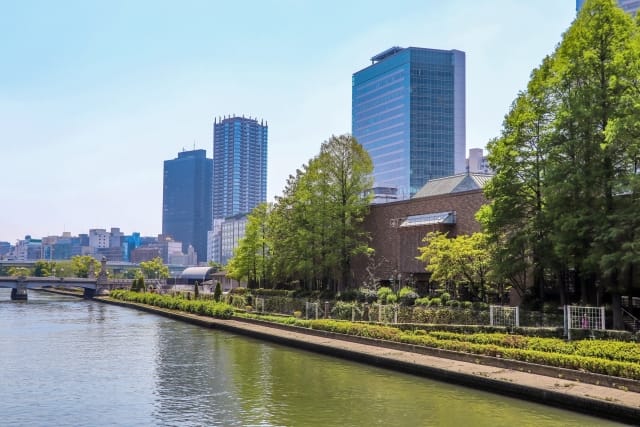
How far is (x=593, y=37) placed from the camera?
33750 mm

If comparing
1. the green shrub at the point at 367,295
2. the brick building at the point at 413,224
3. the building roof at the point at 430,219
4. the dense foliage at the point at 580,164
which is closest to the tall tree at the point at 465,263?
the brick building at the point at 413,224

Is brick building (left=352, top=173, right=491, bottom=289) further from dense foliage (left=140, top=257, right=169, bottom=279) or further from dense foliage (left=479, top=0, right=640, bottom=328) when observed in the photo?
dense foliage (left=140, top=257, right=169, bottom=279)

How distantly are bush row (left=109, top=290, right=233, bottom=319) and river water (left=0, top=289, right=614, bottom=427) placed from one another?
55.4ft

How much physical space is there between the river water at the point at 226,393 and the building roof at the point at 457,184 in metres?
27.4

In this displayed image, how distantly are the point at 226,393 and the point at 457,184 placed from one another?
3994 cm

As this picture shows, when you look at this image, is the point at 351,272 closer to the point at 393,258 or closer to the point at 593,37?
the point at 393,258

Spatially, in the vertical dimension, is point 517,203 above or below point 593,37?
below

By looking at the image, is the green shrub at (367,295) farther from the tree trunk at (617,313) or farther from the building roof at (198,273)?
the building roof at (198,273)

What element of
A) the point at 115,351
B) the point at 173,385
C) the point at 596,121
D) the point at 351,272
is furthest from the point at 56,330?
the point at 596,121

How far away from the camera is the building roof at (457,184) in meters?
59.5

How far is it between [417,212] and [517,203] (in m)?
19.0

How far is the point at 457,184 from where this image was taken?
60312mm

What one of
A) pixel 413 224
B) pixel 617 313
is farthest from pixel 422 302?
pixel 617 313

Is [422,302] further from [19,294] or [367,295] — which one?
[19,294]
